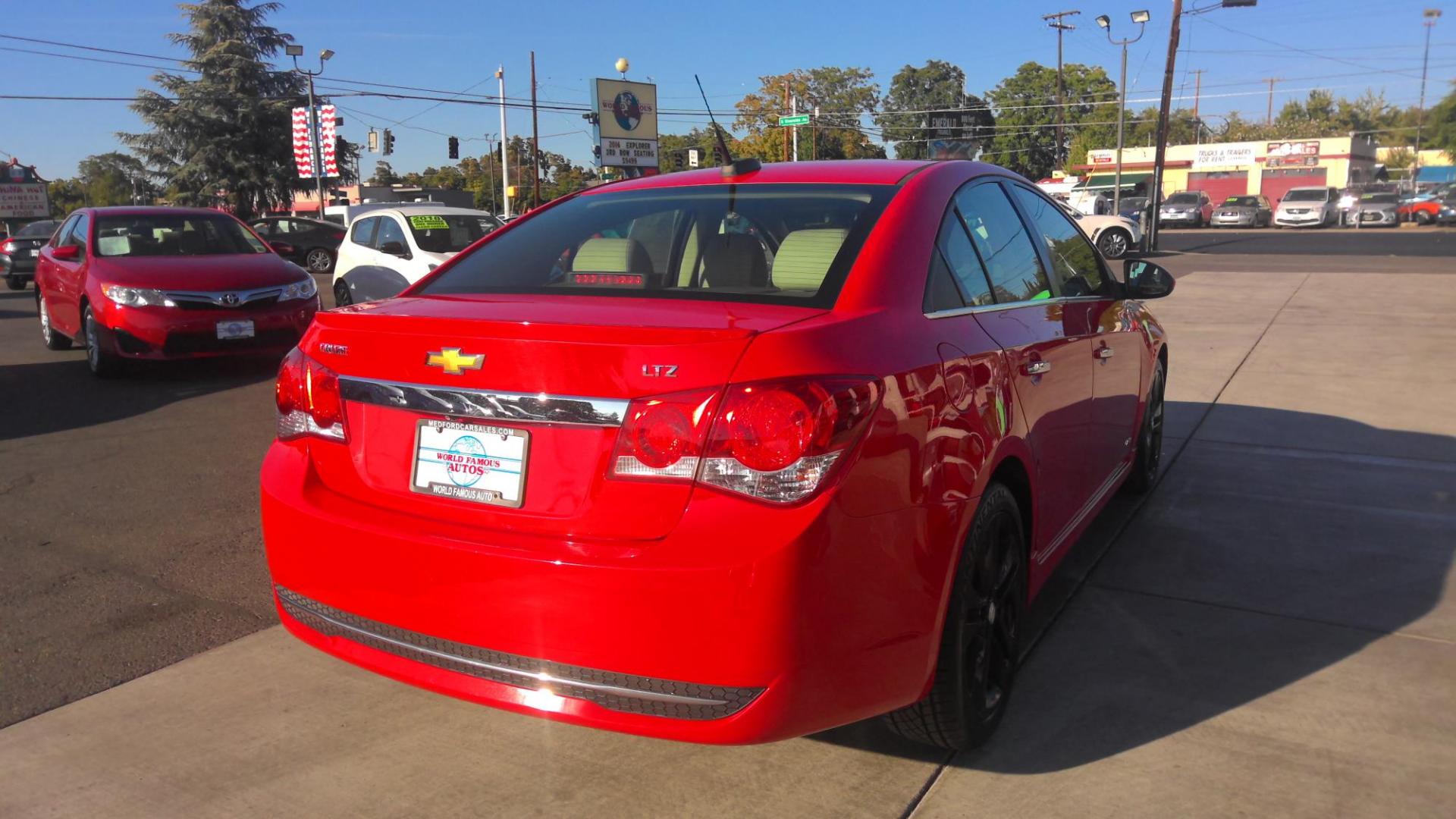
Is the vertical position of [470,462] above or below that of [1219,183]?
below

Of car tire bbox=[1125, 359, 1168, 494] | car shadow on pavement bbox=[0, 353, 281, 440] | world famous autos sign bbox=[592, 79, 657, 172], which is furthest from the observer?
world famous autos sign bbox=[592, 79, 657, 172]

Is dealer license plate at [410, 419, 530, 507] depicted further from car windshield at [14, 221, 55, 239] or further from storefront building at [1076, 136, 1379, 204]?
storefront building at [1076, 136, 1379, 204]

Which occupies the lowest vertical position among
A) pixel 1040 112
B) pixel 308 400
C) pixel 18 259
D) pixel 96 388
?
pixel 96 388

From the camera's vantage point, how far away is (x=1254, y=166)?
220 feet

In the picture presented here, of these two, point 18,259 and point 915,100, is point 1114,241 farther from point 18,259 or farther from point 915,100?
point 915,100

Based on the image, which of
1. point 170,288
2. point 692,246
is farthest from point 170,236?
point 692,246

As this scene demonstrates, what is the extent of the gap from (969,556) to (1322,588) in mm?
2238

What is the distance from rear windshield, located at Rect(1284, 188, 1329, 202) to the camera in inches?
1673

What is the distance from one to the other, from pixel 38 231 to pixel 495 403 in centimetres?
2871

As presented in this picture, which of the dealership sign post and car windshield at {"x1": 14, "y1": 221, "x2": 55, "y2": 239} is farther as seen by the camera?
Answer: the dealership sign post

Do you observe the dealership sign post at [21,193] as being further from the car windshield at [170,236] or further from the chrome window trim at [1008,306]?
the chrome window trim at [1008,306]

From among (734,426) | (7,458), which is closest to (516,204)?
(7,458)

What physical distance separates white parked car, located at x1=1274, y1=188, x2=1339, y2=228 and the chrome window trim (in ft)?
143

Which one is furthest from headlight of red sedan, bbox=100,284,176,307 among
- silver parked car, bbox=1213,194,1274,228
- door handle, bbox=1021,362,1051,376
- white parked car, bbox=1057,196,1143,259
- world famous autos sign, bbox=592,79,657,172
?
silver parked car, bbox=1213,194,1274,228
